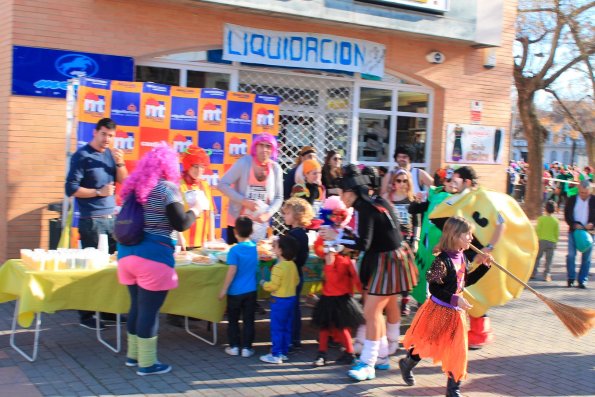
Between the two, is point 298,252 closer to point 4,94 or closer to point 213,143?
point 213,143

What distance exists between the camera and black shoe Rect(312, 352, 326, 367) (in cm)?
584

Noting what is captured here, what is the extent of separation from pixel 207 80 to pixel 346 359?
5.46 meters

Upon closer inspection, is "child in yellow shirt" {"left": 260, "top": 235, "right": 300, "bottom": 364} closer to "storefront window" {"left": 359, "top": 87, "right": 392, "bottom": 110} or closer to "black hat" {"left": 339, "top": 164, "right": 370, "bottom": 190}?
"black hat" {"left": 339, "top": 164, "right": 370, "bottom": 190}

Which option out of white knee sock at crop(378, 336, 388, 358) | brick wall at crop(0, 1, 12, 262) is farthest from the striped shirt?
brick wall at crop(0, 1, 12, 262)

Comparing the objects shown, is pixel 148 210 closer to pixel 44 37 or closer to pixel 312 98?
pixel 44 37

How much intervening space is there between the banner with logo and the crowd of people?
4.02ft

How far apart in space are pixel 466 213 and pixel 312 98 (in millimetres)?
4995

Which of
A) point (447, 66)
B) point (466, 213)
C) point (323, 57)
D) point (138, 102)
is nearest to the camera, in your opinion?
point (466, 213)

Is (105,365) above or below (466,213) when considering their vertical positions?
below

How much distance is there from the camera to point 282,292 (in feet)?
19.0

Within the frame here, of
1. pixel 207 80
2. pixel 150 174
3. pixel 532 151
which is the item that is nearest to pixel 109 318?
pixel 150 174

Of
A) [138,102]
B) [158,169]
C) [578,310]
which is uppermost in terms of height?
[138,102]

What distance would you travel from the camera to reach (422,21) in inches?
434

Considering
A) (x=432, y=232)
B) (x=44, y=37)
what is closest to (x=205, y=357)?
(x=432, y=232)
